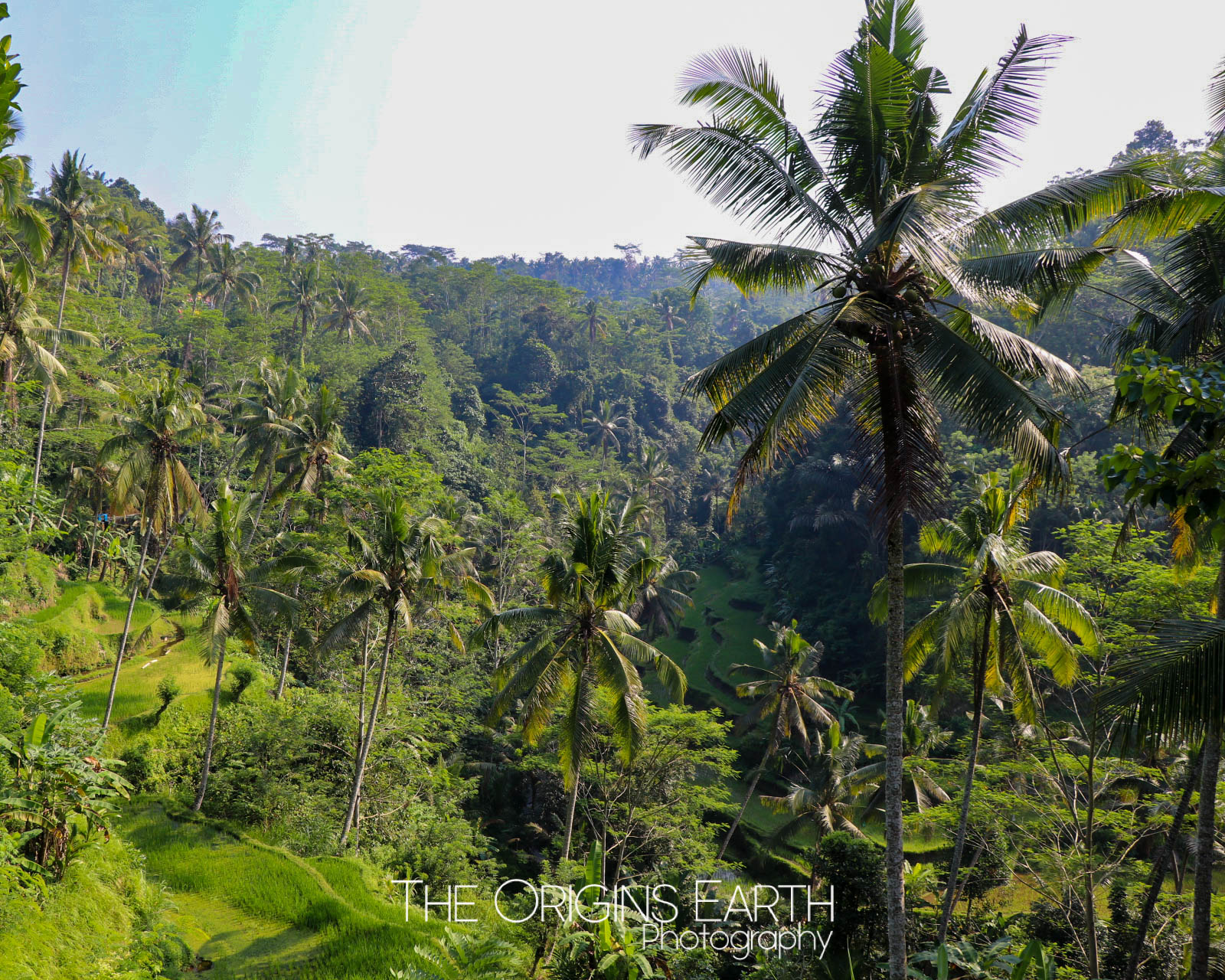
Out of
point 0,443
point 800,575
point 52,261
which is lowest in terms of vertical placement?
point 800,575

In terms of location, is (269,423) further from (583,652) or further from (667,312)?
(667,312)

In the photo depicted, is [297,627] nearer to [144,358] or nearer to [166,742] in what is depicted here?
[166,742]

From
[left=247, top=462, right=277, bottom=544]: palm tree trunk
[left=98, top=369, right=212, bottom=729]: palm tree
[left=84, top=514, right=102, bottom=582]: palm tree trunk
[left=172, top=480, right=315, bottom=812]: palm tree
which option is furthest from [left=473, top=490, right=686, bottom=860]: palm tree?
[left=84, top=514, right=102, bottom=582]: palm tree trunk

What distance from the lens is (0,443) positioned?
23.1m

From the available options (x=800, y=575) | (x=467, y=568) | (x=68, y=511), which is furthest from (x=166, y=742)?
(x=800, y=575)

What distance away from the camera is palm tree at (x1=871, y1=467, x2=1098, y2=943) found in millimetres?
12039

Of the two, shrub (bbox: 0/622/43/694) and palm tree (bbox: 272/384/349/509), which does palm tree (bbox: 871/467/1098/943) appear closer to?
shrub (bbox: 0/622/43/694)

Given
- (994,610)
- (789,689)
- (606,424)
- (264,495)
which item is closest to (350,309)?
(606,424)

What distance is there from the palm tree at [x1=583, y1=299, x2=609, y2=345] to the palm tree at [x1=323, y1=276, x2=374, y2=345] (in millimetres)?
20265

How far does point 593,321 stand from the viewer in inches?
2488

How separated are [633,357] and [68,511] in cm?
4501

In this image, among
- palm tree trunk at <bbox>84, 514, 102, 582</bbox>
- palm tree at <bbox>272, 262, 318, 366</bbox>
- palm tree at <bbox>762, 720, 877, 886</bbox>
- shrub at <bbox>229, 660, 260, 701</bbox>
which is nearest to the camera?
palm tree at <bbox>762, 720, 877, 886</bbox>

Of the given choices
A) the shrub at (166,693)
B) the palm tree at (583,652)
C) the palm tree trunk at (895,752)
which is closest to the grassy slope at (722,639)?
the palm tree at (583,652)

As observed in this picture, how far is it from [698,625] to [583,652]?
31383mm
